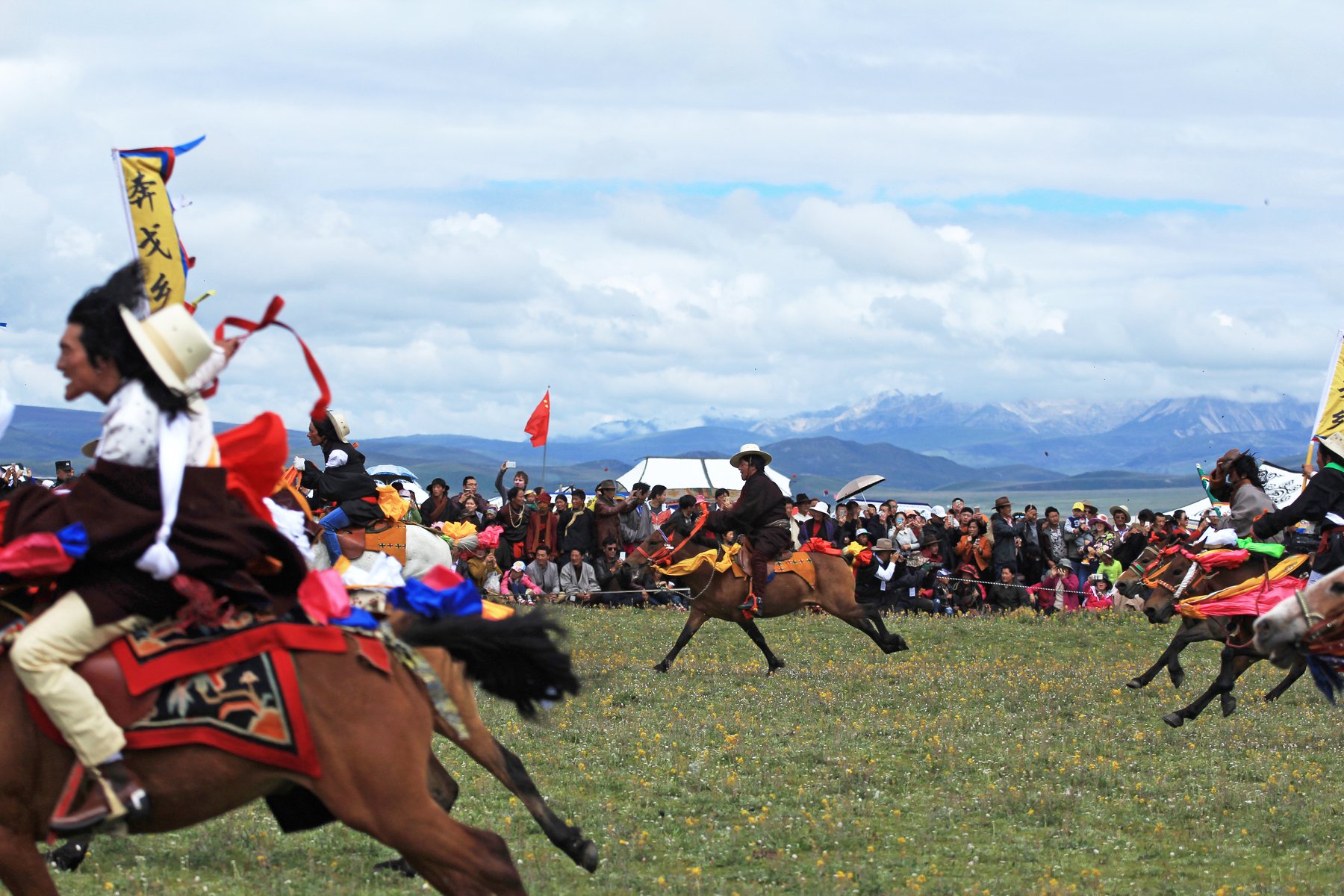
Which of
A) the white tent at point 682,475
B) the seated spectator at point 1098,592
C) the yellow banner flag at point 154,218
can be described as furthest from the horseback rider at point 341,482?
the white tent at point 682,475

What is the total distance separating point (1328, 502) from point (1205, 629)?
358 centimetres

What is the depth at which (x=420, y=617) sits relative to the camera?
20.1 feet

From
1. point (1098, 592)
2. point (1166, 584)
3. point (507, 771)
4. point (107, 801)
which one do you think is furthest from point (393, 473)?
point (107, 801)

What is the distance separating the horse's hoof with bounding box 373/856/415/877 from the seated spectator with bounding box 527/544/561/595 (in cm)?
1564

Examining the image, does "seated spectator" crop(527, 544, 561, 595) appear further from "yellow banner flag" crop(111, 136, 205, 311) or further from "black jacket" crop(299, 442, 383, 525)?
"yellow banner flag" crop(111, 136, 205, 311)

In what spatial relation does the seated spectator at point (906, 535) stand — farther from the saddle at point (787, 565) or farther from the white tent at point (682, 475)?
the white tent at point (682, 475)

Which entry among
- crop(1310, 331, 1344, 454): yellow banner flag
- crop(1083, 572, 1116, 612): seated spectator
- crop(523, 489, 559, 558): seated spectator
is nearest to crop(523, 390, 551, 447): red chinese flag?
crop(523, 489, 559, 558): seated spectator

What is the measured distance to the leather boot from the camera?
5281 mm

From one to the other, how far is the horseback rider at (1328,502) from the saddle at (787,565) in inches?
254

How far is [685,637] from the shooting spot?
16.2m

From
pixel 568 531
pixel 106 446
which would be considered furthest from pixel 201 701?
pixel 568 531

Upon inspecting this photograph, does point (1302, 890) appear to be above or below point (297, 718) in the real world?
below

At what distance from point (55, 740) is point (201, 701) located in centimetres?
59

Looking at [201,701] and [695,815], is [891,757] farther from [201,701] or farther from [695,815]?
[201,701]
